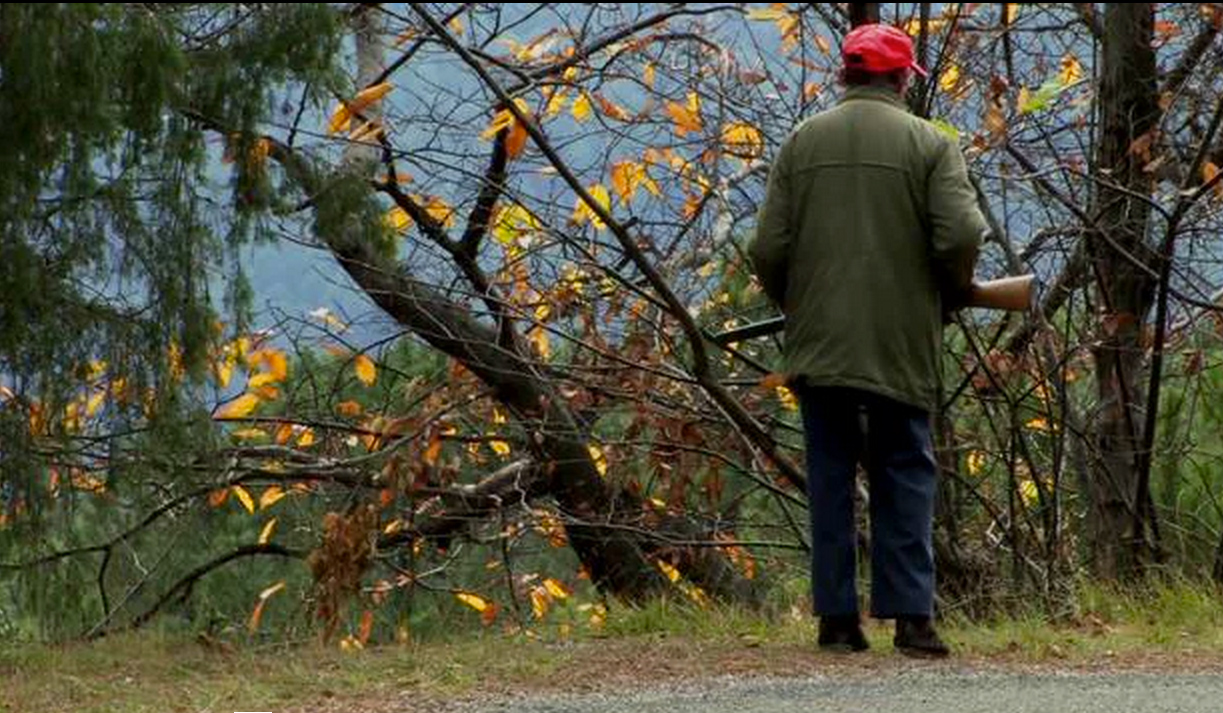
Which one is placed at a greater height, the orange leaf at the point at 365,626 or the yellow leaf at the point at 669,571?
the yellow leaf at the point at 669,571

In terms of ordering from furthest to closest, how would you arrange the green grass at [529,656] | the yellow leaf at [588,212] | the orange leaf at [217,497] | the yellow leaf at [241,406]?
the orange leaf at [217,497] < the yellow leaf at [588,212] < the yellow leaf at [241,406] < the green grass at [529,656]

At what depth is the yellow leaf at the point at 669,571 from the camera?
12072 mm

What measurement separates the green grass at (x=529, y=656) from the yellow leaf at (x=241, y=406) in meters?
0.98

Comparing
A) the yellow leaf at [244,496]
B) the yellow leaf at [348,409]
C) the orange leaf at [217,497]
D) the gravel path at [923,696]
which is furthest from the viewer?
the yellow leaf at [348,409]

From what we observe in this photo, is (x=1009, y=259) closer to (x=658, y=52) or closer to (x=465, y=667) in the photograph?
(x=658, y=52)

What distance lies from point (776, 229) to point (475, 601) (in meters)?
4.84

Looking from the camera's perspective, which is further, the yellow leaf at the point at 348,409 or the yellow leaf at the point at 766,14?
the yellow leaf at the point at 348,409

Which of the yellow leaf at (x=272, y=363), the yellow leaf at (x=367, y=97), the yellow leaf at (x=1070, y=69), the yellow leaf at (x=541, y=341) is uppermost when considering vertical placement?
the yellow leaf at (x=1070, y=69)

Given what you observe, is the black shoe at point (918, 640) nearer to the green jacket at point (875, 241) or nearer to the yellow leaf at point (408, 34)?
the green jacket at point (875, 241)

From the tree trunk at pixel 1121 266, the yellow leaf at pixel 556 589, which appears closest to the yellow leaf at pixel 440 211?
the yellow leaf at pixel 556 589

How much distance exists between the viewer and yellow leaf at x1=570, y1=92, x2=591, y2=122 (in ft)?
36.9

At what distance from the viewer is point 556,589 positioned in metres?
12.9

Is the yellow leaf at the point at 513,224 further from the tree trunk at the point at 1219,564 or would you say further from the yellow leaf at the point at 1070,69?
the tree trunk at the point at 1219,564

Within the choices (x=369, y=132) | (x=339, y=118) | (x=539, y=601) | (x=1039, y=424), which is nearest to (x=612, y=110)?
(x=369, y=132)
